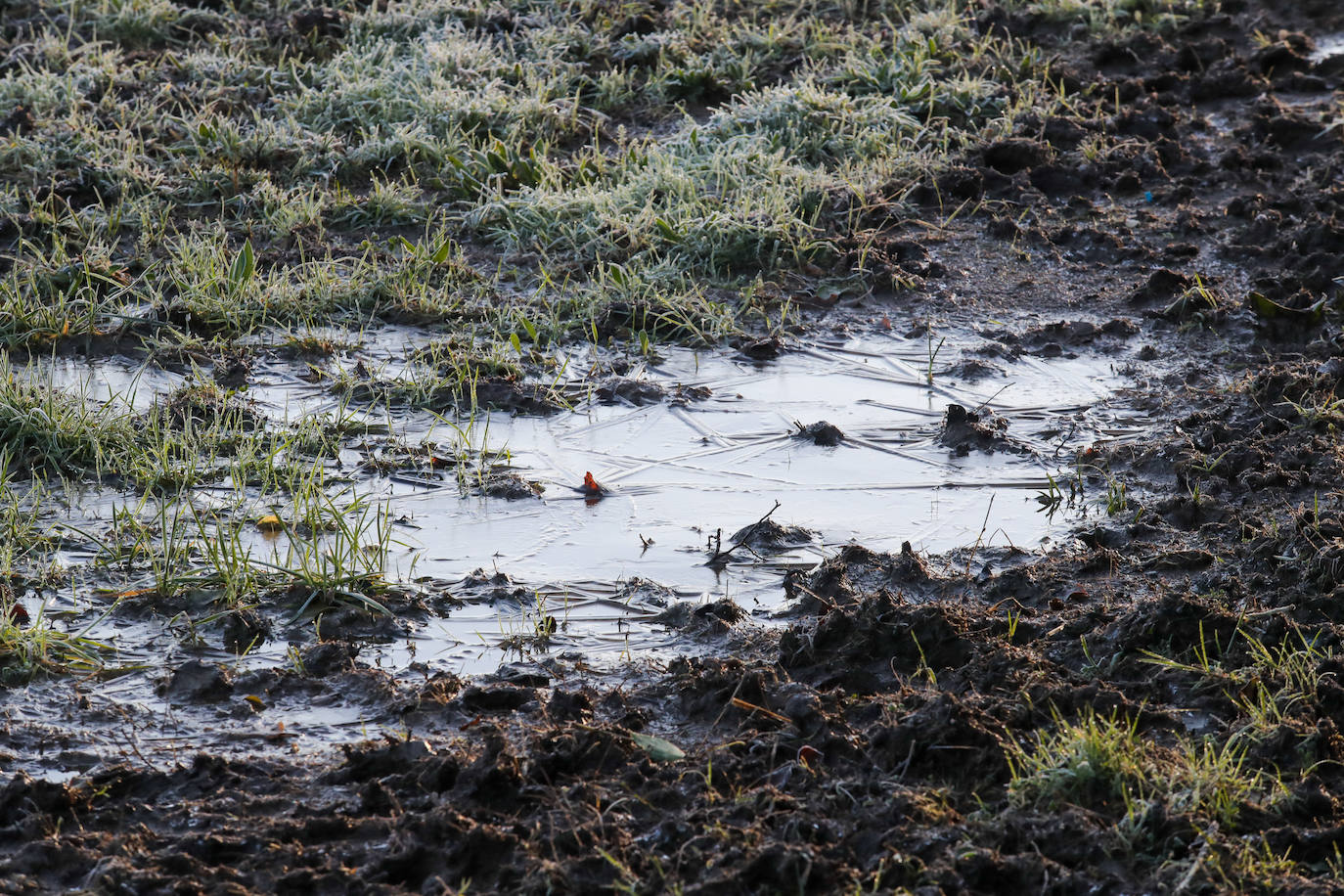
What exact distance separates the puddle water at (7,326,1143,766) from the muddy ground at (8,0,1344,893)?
13cm

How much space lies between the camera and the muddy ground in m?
2.37

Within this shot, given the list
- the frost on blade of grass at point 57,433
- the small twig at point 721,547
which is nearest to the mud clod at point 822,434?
the small twig at point 721,547

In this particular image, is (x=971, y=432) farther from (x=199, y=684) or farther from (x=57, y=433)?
(x=57, y=433)

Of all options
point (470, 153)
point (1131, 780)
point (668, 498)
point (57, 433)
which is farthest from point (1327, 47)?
point (57, 433)

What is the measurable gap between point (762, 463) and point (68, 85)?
13.0 ft

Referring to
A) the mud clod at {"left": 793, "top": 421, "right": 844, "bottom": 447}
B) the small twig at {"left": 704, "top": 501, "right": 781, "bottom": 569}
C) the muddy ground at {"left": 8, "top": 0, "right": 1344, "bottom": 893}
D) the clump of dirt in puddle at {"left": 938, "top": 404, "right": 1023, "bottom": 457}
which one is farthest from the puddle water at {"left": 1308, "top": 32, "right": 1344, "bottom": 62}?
the small twig at {"left": 704, "top": 501, "right": 781, "bottom": 569}

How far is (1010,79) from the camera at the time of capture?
6.34 metres

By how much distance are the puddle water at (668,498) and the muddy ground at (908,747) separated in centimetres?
13

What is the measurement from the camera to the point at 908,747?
262 cm

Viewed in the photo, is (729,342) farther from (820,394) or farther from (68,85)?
(68,85)

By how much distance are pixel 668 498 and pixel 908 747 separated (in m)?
1.29

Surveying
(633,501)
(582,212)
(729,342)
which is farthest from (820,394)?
(582,212)

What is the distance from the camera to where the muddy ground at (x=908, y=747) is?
2.37 m

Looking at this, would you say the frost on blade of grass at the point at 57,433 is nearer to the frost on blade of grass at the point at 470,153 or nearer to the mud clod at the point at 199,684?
the frost on blade of grass at the point at 470,153
